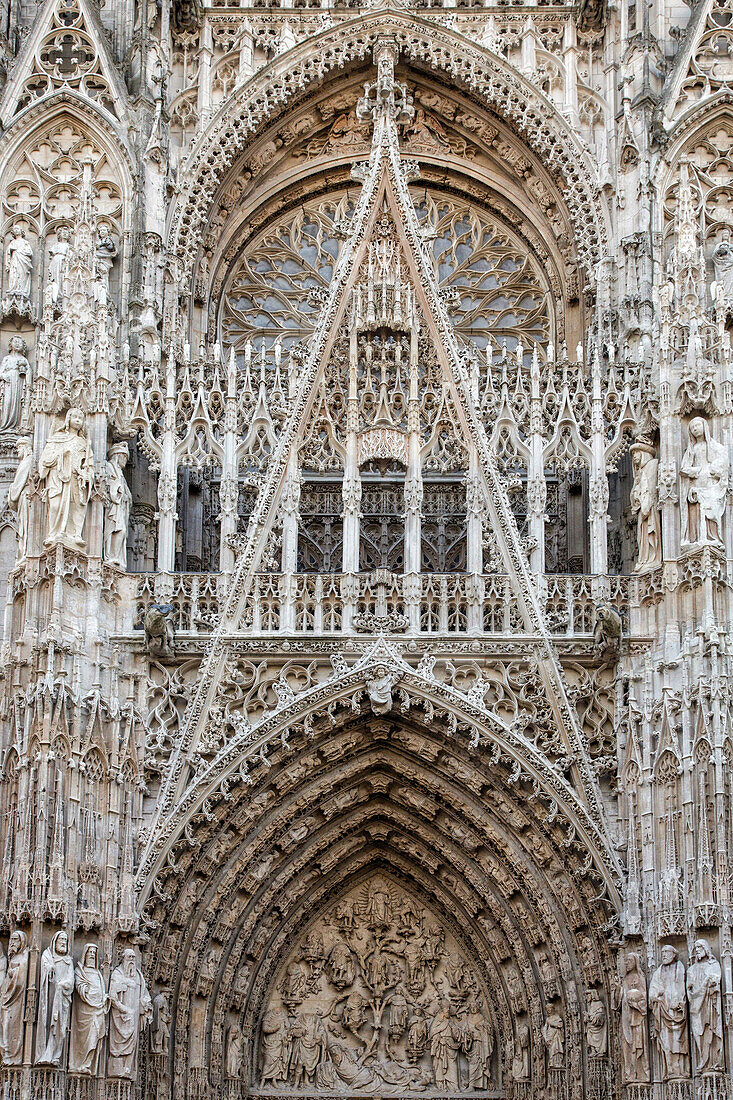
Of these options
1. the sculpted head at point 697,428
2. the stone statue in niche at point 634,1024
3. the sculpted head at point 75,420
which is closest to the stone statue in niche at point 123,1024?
the stone statue in niche at point 634,1024

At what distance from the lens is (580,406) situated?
54.3 ft

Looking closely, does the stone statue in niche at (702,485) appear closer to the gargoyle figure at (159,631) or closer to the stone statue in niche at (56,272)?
the gargoyle figure at (159,631)

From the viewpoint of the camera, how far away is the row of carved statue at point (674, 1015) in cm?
1384

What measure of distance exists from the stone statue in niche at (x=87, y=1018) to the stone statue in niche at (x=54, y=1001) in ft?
0.32

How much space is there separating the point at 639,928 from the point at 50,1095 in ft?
15.6

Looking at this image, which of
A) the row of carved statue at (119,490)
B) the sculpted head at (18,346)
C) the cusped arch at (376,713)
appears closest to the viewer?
the cusped arch at (376,713)

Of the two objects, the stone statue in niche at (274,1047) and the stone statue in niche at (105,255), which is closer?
the stone statue in niche at (274,1047)

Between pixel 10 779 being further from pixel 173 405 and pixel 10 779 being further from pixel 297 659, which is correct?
pixel 173 405

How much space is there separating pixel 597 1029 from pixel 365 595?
4111 millimetres

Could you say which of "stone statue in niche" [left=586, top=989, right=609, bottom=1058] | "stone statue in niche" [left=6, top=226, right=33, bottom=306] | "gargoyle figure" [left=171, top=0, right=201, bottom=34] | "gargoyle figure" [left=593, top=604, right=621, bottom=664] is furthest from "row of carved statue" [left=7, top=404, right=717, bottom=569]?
"gargoyle figure" [left=171, top=0, right=201, bottom=34]

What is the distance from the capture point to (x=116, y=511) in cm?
1570

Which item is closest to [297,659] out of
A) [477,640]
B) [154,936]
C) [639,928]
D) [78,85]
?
[477,640]

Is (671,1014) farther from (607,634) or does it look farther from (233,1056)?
(233,1056)

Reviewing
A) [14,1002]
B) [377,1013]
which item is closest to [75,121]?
[14,1002]
